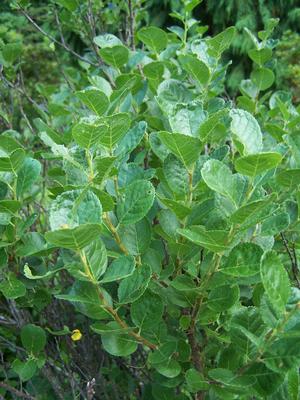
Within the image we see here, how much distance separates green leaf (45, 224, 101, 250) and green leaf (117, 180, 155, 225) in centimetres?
17

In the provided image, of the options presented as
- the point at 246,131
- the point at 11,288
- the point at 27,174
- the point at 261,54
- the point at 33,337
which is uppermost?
the point at 246,131

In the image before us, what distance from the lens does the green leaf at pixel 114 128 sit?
3.20 feet

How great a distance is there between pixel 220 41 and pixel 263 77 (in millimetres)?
386

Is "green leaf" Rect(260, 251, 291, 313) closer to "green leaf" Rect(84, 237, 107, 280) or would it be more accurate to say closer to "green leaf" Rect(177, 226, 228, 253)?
"green leaf" Rect(177, 226, 228, 253)

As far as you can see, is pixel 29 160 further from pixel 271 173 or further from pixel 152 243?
pixel 271 173

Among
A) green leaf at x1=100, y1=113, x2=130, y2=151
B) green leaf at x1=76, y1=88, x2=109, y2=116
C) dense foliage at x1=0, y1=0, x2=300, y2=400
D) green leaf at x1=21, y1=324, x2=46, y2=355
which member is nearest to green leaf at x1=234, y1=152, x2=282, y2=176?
dense foliage at x1=0, y1=0, x2=300, y2=400

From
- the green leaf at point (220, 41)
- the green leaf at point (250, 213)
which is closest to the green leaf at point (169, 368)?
the green leaf at point (250, 213)

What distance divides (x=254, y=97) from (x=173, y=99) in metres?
0.61

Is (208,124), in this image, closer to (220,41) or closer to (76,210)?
(76,210)

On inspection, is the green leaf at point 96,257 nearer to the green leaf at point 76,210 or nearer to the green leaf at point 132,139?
the green leaf at point 76,210

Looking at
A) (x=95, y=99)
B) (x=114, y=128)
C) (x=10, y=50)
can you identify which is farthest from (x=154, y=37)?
(x=114, y=128)

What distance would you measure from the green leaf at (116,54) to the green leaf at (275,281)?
88cm

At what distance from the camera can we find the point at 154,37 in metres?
1.72

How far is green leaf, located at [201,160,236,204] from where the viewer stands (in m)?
0.94
